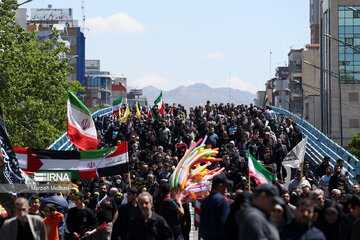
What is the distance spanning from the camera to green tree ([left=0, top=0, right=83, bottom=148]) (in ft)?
129

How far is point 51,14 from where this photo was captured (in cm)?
16038

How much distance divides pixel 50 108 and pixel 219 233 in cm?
3239

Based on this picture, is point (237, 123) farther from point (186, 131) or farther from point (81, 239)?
point (81, 239)

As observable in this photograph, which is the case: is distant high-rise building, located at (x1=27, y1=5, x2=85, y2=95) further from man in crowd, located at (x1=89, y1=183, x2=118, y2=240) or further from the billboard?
man in crowd, located at (x1=89, y1=183, x2=118, y2=240)

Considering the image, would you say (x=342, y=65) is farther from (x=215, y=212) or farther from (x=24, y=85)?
(x=215, y=212)

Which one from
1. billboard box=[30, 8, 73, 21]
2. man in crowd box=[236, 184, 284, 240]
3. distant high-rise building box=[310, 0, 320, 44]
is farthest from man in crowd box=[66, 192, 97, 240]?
billboard box=[30, 8, 73, 21]

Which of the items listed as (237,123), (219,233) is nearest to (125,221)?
(219,233)

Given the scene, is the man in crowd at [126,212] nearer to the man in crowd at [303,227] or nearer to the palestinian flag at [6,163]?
the palestinian flag at [6,163]

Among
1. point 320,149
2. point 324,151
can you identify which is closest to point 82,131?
point 324,151

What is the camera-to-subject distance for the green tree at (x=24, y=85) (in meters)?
39.4

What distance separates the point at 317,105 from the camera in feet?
336

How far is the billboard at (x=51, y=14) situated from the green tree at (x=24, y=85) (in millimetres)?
116790

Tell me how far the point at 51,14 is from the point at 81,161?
14570cm

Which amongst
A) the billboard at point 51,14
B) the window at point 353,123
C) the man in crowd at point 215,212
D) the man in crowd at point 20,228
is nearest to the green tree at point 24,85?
the man in crowd at point 20,228
